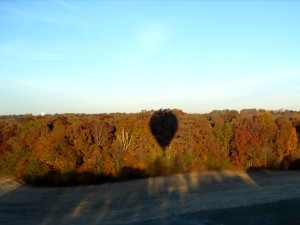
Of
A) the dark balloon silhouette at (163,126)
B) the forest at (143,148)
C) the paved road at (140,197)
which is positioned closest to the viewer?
the paved road at (140,197)

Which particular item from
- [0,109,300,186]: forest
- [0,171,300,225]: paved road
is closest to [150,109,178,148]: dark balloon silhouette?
[0,109,300,186]: forest

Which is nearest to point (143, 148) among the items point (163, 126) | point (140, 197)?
point (163, 126)

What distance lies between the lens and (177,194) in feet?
70.3

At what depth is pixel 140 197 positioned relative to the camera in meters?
21.4

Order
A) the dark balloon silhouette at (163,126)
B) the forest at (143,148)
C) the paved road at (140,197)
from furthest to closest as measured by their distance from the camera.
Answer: the dark balloon silhouette at (163,126) → the forest at (143,148) → the paved road at (140,197)

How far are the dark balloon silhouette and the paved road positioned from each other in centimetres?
508

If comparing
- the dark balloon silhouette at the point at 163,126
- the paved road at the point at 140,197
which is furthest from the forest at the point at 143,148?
the paved road at the point at 140,197

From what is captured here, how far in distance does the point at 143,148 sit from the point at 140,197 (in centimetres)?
1036

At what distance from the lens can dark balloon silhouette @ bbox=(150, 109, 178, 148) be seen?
32.7m

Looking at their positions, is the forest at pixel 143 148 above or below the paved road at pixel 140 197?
above

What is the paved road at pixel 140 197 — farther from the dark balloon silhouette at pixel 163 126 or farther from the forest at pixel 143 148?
the dark balloon silhouette at pixel 163 126

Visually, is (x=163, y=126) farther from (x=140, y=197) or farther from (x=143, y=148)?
(x=140, y=197)

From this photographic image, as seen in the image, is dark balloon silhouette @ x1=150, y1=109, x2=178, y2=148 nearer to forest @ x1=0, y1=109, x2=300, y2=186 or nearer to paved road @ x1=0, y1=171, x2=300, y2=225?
forest @ x1=0, y1=109, x2=300, y2=186

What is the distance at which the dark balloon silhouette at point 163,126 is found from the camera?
3269 cm
